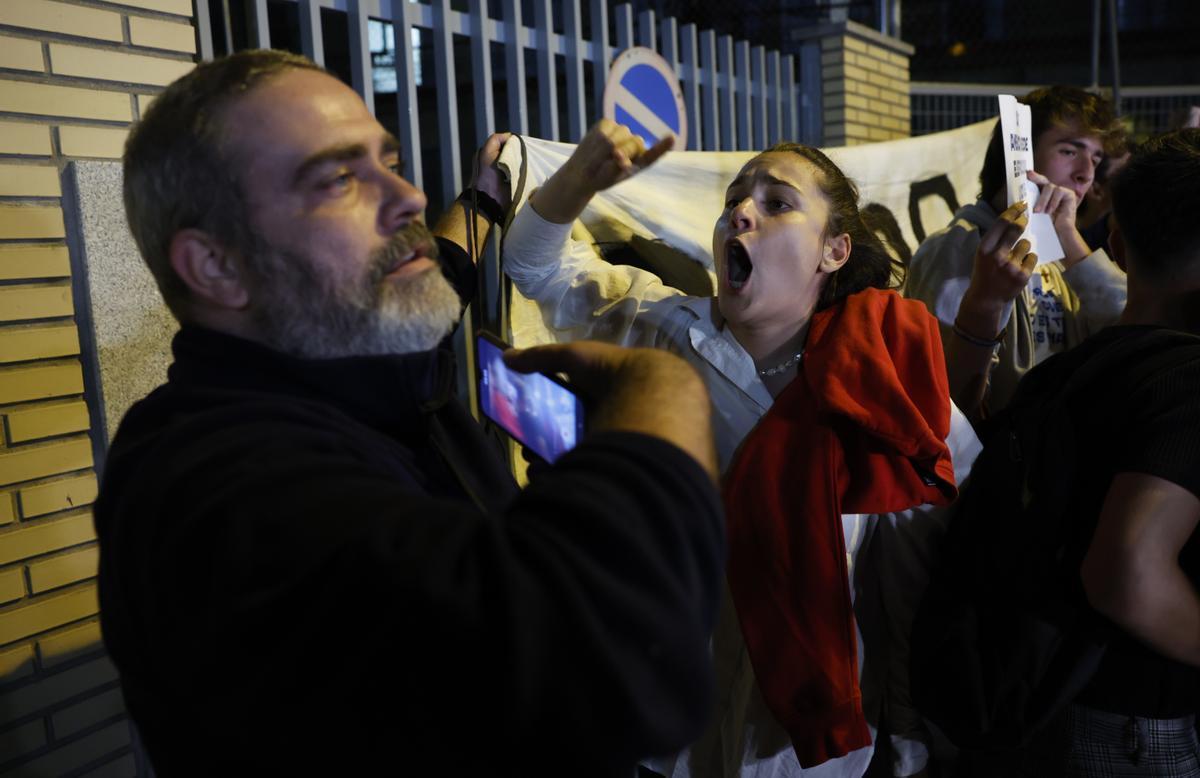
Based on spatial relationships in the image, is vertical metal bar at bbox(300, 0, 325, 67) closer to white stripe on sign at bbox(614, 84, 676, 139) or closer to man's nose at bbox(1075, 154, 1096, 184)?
white stripe on sign at bbox(614, 84, 676, 139)

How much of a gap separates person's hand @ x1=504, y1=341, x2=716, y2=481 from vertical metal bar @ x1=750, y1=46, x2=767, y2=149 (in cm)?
552

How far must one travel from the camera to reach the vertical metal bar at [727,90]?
19.5ft

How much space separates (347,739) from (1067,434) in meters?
1.49

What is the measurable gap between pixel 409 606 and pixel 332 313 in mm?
529

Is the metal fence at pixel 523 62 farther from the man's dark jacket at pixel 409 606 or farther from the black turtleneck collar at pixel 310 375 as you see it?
the man's dark jacket at pixel 409 606

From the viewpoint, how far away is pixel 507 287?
9.34 feet

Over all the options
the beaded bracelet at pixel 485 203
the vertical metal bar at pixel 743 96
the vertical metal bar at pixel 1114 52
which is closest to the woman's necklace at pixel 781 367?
the beaded bracelet at pixel 485 203

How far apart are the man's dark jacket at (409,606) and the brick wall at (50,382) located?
5.12ft

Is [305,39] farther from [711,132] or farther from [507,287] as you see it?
[711,132]

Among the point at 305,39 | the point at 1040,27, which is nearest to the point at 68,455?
the point at 305,39

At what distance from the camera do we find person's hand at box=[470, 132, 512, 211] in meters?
2.64

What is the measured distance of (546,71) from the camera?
14.4 ft

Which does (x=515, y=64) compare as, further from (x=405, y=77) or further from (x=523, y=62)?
(x=405, y=77)

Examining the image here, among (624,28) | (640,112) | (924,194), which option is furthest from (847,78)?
(640,112)
